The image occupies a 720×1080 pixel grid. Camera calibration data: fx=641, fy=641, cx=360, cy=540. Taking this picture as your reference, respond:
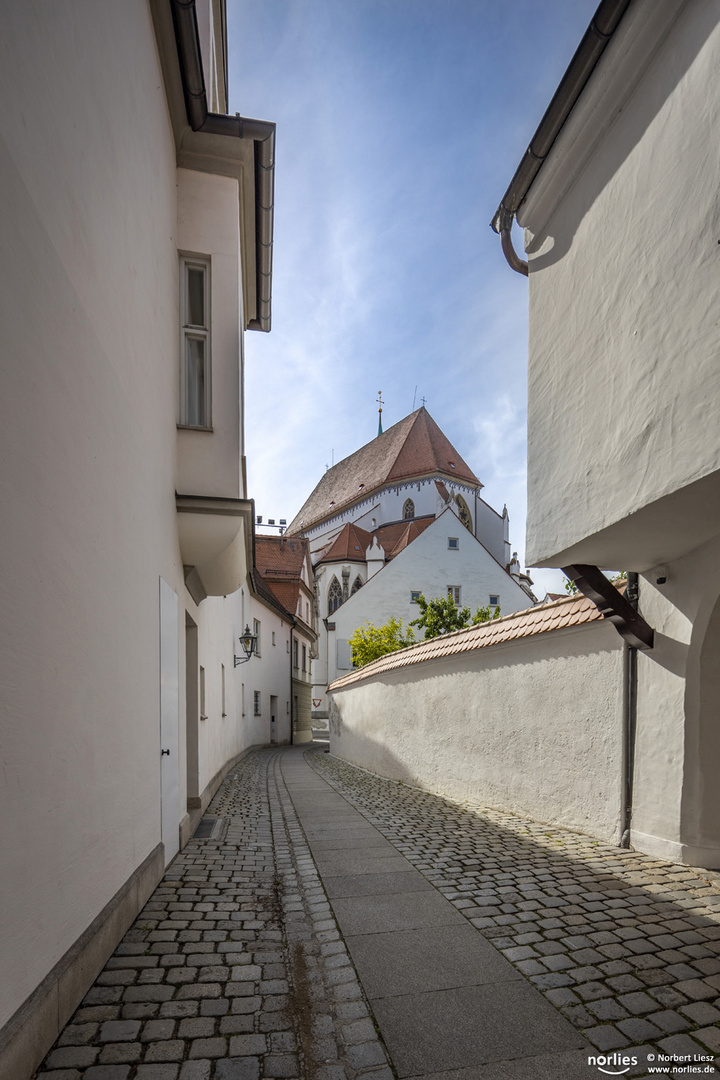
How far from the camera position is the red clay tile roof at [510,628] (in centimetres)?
690

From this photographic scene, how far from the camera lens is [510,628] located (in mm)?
8344

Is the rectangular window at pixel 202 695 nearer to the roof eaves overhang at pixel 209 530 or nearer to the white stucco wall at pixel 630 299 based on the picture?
the roof eaves overhang at pixel 209 530

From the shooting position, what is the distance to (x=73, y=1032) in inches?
113

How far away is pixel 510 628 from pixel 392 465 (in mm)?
46986

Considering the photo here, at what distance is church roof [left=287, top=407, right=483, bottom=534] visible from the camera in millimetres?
53875

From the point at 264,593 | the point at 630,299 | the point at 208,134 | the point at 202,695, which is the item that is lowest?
the point at 202,695

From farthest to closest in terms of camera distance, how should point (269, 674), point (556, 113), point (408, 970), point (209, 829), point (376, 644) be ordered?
point (376, 644), point (269, 674), point (209, 829), point (556, 113), point (408, 970)

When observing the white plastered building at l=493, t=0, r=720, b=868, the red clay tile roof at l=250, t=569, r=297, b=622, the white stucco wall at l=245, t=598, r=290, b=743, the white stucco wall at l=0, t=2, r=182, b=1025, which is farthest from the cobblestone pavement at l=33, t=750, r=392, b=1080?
the white stucco wall at l=245, t=598, r=290, b=743

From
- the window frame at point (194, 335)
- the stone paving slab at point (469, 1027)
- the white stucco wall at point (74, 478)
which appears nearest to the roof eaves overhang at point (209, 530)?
the window frame at point (194, 335)

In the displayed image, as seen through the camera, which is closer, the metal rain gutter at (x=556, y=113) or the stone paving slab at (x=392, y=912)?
the stone paving slab at (x=392, y=912)

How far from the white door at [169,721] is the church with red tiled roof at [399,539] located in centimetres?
3616

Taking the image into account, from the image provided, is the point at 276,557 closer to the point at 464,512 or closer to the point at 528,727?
the point at 464,512

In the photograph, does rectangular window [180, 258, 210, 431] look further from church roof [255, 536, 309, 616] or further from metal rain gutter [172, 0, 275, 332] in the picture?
church roof [255, 536, 309, 616]

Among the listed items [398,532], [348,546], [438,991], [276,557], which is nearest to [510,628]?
[438,991]
